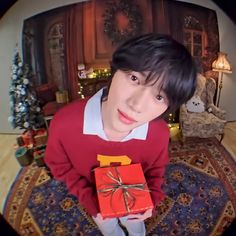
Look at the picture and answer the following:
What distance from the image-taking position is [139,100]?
43cm

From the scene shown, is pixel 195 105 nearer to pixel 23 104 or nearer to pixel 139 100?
pixel 139 100

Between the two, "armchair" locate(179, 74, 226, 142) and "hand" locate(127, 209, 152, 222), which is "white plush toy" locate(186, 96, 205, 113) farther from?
"hand" locate(127, 209, 152, 222)

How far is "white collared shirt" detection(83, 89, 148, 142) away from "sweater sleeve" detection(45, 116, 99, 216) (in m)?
0.07

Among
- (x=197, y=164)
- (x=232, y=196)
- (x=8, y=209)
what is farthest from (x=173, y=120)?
(x=8, y=209)

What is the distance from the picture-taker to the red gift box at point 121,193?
533mm

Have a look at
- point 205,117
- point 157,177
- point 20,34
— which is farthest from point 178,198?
point 20,34

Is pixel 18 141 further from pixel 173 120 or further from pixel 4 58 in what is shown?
pixel 173 120

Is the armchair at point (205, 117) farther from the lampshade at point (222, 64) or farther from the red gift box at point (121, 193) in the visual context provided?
the red gift box at point (121, 193)

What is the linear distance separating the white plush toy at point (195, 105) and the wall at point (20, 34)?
0.04 metres

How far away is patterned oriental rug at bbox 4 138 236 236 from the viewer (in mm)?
542

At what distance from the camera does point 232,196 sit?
0.58 metres

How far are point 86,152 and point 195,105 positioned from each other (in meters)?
0.24

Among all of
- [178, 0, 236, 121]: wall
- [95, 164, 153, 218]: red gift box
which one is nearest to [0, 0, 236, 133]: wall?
[178, 0, 236, 121]: wall

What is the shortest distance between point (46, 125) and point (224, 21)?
0.36 metres
